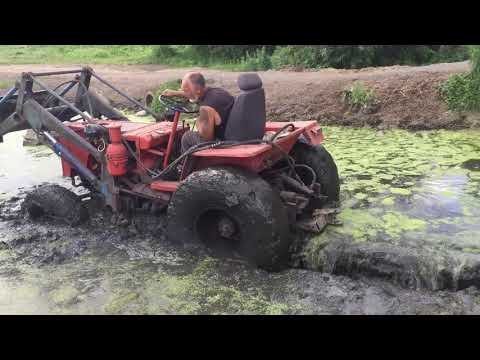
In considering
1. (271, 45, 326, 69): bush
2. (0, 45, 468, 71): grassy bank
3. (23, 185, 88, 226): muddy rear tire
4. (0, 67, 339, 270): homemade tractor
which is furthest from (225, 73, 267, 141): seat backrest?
(271, 45, 326, 69): bush

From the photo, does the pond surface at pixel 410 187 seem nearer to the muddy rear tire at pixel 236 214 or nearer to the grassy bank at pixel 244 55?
the muddy rear tire at pixel 236 214

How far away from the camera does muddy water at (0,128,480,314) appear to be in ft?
12.6

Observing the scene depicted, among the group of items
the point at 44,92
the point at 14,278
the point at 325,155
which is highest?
the point at 44,92

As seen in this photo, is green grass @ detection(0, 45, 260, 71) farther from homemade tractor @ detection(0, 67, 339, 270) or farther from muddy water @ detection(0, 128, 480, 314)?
muddy water @ detection(0, 128, 480, 314)

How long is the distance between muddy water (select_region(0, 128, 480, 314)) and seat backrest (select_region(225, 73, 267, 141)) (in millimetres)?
1059

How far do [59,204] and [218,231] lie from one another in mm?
1938

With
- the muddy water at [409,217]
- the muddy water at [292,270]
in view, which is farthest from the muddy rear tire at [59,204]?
the muddy water at [409,217]

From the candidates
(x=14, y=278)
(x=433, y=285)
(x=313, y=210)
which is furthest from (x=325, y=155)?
(x=14, y=278)

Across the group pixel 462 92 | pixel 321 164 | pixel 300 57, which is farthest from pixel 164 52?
pixel 321 164

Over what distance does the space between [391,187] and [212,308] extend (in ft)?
8.87

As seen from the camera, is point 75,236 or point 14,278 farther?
point 75,236

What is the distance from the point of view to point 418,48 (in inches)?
562

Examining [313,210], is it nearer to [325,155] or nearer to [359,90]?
[325,155]

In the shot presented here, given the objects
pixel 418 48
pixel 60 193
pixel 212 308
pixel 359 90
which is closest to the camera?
pixel 212 308
